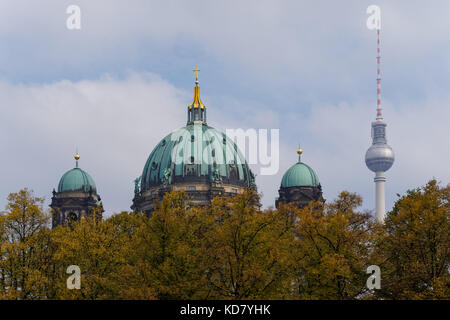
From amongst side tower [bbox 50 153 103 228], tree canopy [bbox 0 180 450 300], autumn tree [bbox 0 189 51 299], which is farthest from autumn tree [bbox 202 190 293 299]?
side tower [bbox 50 153 103 228]

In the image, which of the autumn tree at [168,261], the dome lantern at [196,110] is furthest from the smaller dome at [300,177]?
the autumn tree at [168,261]

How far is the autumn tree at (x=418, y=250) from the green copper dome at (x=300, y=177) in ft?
269

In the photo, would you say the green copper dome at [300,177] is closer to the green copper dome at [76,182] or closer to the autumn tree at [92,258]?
the green copper dome at [76,182]

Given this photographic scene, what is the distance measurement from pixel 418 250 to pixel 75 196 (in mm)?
101110

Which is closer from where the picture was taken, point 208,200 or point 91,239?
point 91,239

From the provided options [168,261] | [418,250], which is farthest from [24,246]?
[418,250]

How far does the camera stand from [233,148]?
178500mm

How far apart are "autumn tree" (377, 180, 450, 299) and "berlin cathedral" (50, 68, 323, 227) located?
7989cm

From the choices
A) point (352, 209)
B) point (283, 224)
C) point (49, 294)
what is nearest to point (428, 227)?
point (352, 209)

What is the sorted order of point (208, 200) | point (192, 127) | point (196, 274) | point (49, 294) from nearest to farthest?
point (196, 274), point (49, 294), point (208, 200), point (192, 127)

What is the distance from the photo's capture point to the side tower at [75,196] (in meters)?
170
